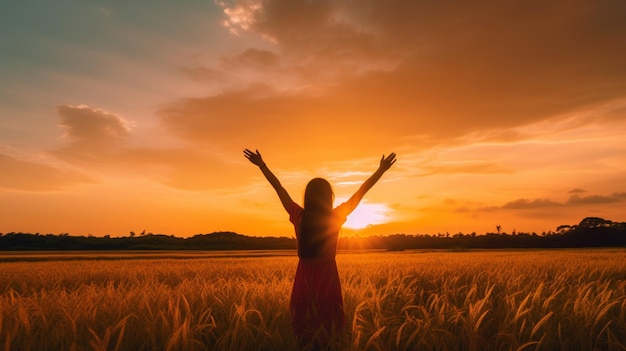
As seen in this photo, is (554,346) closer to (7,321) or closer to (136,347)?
(136,347)

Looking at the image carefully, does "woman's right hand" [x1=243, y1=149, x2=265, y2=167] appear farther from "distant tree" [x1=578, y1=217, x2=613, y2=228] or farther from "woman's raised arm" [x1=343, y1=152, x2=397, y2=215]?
"distant tree" [x1=578, y1=217, x2=613, y2=228]

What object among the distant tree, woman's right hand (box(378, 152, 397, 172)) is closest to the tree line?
the distant tree

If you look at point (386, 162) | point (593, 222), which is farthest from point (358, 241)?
point (386, 162)

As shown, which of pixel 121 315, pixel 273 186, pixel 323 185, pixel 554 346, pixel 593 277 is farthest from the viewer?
pixel 593 277

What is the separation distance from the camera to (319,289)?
160 inches

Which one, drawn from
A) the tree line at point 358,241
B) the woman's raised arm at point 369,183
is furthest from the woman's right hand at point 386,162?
the tree line at point 358,241

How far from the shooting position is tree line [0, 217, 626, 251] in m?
58.8

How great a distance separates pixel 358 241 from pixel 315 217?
6500 cm

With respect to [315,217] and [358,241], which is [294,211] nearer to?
[315,217]

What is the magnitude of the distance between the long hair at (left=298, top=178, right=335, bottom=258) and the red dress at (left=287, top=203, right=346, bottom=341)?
2.9 inches

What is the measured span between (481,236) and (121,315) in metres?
67.6

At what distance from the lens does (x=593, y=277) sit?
1175 centimetres

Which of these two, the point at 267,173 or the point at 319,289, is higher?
the point at 267,173

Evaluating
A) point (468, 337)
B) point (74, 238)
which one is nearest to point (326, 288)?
point (468, 337)
